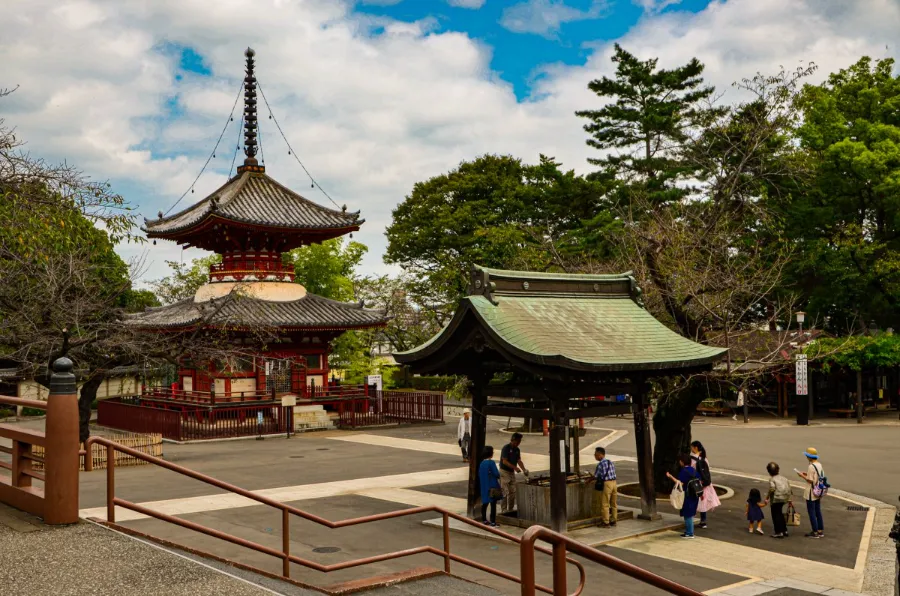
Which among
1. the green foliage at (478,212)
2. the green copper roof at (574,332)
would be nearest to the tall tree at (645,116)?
the green foliage at (478,212)

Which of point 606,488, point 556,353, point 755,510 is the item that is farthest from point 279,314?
point 755,510

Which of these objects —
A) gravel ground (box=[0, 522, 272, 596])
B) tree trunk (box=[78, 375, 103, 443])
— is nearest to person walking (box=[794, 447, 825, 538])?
gravel ground (box=[0, 522, 272, 596])

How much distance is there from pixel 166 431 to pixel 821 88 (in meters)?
37.4

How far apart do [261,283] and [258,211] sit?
10.9 feet

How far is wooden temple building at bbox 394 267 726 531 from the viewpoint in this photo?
48.7 feet

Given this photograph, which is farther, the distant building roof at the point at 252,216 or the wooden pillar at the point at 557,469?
the distant building roof at the point at 252,216

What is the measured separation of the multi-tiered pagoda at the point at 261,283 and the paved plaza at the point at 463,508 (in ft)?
17.3

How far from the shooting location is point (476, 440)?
16.9 metres

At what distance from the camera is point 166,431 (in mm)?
32156

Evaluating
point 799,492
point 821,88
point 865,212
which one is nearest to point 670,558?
point 799,492

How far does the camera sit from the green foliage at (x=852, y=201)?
3878cm

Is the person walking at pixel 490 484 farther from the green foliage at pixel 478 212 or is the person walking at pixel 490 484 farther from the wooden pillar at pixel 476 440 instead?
the green foliage at pixel 478 212

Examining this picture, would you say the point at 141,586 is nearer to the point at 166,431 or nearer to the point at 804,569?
the point at 804,569

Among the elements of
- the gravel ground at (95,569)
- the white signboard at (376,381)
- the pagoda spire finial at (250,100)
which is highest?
the pagoda spire finial at (250,100)
